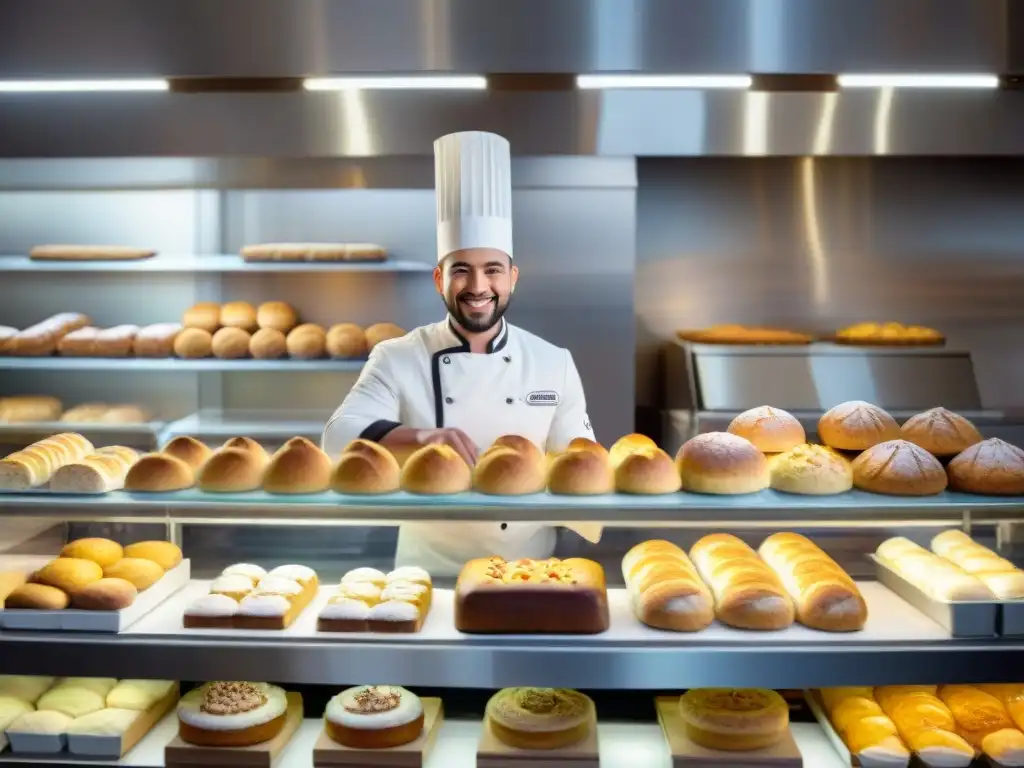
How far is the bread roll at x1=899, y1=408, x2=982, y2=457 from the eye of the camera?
6.77 feet

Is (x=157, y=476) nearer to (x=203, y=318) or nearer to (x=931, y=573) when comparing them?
(x=931, y=573)

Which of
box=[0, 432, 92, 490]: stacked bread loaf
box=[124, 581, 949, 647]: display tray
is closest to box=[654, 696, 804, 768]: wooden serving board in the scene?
box=[124, 581, 949, 647]: display tray

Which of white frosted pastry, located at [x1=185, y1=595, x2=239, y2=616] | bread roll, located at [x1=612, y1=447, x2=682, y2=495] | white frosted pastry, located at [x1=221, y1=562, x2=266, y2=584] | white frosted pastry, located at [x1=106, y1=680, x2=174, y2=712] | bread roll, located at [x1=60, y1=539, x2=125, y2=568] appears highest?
bread roll, located at [x1=612, y1=447, x2=682, y2=495]

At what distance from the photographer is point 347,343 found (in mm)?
4430

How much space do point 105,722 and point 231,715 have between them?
27cm

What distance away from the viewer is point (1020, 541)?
260 centimetres

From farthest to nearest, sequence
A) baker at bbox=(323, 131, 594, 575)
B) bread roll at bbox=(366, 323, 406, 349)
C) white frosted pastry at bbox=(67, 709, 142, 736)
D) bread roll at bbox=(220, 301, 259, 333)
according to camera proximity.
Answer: bread roll at bbox=(220, 301, 259, 333)
bread roll at bbox=(366, 323, 406, 349)
baker at bbox=(323, 131, 594, 575)
white frosted pastry at bbox=(67, 709, 142, 736)

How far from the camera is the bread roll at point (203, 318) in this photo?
181 inches

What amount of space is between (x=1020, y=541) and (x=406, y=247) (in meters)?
2.98

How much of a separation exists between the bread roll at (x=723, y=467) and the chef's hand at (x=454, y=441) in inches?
16.6

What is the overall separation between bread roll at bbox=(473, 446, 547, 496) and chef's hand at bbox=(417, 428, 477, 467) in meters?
0.12

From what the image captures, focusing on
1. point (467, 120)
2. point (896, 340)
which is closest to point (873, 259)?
point (896, 340)

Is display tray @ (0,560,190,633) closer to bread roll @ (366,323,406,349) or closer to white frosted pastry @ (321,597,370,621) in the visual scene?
white frosted pastry @ (321,597,370,621)

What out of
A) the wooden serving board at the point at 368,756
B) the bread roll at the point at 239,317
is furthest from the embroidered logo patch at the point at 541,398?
the bread roll at the point at 239,317
